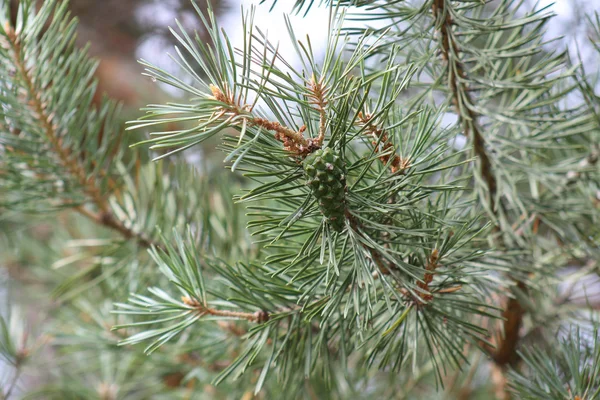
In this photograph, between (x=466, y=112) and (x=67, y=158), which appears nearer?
(x=466, y=112)

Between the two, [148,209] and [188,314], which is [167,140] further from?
[148,209]

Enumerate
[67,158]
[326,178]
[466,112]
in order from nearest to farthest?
[326,178], [466,112], [67,158]

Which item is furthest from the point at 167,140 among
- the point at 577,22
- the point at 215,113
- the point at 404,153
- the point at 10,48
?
the point at 577,22

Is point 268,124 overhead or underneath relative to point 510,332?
overhead

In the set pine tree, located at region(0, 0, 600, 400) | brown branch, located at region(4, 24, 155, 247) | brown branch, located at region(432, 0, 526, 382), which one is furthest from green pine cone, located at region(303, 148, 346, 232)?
brown branch, located at region(4, 24, 155, 247)

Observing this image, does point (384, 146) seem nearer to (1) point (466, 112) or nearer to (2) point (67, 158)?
(1) point (466, 112)

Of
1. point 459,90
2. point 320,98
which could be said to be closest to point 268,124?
point 320,98

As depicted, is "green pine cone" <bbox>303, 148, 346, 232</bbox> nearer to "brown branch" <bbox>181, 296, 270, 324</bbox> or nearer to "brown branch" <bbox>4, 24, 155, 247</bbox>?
"brown branch" <bbox>181, 296, 270, 324</bbox>

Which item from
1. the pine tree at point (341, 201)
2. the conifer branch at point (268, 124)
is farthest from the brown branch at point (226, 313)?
the conifer branch at point (268, 124)
